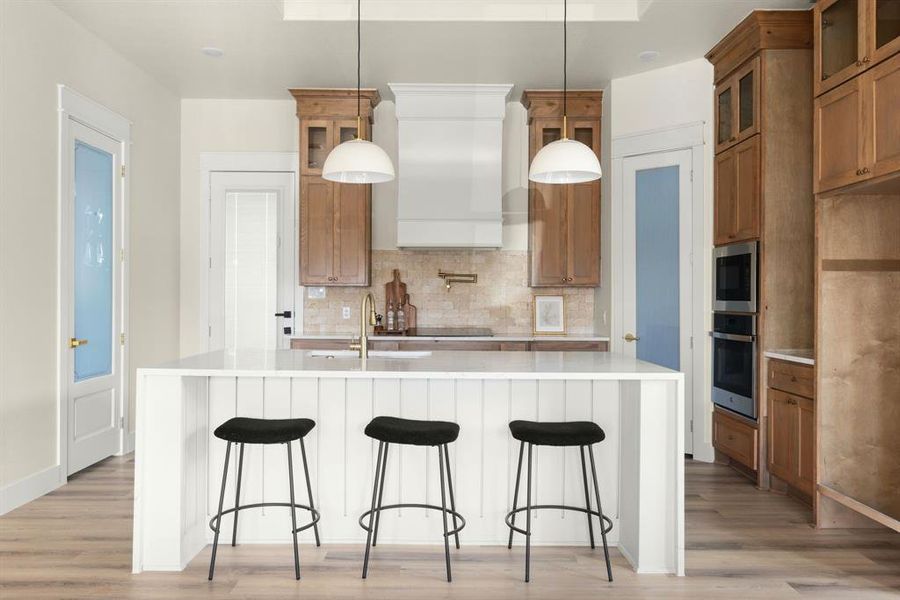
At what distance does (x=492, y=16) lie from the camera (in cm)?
405

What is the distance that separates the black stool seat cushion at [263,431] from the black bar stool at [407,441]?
30cm

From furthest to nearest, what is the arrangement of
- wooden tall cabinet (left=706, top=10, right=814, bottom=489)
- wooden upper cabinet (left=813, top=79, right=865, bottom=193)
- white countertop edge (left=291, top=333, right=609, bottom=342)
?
1. white countertop edge (left=291, top=333, right=609, bottom=342)
2. wooden tall cabinet (left=706, top=10, right=814, bottom=489)
3. wooden upper cabinet (left=813, top=79, right=865, bottom=193)

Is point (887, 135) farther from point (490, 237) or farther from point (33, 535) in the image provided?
point (33, 535)

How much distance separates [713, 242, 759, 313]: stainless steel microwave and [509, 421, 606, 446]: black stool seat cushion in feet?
6.08

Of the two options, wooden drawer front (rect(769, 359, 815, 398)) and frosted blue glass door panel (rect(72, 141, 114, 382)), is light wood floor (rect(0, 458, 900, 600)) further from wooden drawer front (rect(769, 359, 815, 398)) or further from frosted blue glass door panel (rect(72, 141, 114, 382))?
frosted blue glass door panel (rect(72, 141, 114, 382))

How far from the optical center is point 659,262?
15.8 ft

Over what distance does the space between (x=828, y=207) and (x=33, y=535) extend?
14.1 ft

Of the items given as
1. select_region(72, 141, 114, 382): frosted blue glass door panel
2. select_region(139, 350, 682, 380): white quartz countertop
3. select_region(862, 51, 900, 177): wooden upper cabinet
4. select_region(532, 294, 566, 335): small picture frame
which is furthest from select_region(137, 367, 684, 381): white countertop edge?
select_region(532, 294, 566, 335): small picture frame

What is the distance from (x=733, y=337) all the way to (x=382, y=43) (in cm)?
311

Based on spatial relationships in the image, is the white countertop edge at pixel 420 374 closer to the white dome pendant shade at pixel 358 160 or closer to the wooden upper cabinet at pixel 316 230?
the white dome pendant shade at pixel 358 160

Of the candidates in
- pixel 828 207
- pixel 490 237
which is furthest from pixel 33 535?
pixel 828 207

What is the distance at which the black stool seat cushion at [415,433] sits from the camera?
258cm

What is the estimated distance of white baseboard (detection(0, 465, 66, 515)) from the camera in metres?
3.39

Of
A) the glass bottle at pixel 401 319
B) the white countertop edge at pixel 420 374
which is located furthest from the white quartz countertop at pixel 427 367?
the glass bottle at pixel 401 319
